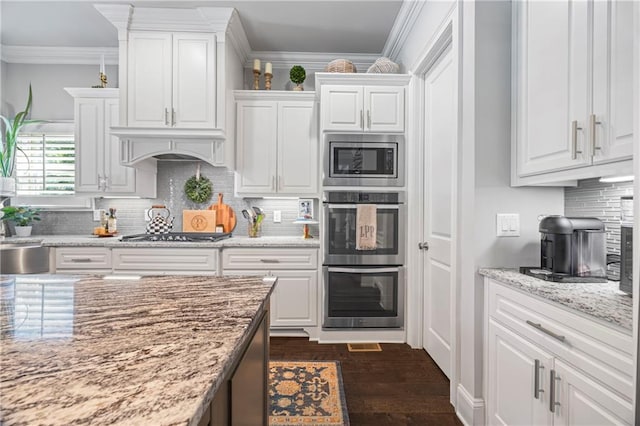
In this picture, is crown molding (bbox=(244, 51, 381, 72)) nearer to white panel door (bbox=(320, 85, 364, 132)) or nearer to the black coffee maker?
white panel door (bbox=(320, 85, 364, 132))

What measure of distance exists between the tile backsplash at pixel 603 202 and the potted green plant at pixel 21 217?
442cm

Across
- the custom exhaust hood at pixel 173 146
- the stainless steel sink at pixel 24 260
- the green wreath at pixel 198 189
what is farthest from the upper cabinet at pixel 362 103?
the stainless steel sink at pixel 24 260

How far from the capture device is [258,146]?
10.9 ft

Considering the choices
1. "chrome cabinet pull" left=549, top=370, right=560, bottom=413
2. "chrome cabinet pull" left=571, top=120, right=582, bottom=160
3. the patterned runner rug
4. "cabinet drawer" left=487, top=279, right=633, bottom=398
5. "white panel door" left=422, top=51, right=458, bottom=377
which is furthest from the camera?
"white panel door" left=422, top=51, right=458, bottom=377

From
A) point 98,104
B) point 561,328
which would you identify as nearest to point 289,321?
point 561,328

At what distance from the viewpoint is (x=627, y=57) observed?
1118mm

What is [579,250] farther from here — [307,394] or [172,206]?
[172,206]

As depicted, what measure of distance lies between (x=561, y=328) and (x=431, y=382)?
1353 millimetres

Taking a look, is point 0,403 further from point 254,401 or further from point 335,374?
point 335,374

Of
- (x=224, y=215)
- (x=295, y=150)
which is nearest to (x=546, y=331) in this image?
(x=295, y=150)

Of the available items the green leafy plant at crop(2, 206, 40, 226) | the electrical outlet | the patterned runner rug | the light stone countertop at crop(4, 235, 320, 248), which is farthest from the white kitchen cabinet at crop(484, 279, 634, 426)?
the green leafy plant at crop(2, 206, 40, 226)

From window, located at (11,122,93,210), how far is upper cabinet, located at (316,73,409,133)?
2685mm

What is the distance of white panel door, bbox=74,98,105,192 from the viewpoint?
10.6ft

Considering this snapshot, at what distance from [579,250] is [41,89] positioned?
15.8 feet
